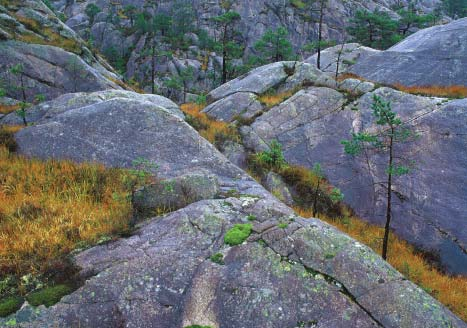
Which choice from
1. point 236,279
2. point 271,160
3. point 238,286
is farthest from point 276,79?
point 238,286

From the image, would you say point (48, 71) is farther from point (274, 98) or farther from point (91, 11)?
point (91, 11)

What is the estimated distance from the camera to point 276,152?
1545cm

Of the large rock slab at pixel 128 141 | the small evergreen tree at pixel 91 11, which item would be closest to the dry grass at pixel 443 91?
the large rock slab at pixel 128 141

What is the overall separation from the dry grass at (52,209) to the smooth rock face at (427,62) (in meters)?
24.7

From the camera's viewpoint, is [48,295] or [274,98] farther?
[274,98]

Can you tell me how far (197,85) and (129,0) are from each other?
57298 millimetres

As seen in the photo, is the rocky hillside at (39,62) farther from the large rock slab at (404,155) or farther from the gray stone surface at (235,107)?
the large rock slab at (404,155)

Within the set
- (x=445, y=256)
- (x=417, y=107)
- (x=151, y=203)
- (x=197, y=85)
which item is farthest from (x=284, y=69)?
(x=197, y=85)

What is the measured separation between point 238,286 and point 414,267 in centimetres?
810

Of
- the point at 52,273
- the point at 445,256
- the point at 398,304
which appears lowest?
the point at 445,256

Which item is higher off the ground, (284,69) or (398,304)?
(284,69)

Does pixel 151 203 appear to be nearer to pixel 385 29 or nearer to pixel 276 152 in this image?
pixel 276 152

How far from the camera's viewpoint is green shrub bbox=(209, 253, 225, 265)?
6.44 m

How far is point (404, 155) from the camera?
15234 mm
